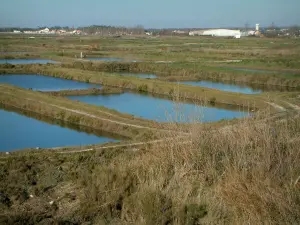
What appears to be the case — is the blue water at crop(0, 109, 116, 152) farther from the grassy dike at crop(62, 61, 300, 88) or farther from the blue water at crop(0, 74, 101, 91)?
the grassy dike at crop(62, 61, 300, 88)

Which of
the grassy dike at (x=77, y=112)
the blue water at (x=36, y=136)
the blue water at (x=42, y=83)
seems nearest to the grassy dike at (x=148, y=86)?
the blue water at (x=42, y=83)

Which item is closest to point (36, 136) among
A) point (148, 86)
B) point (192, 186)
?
point (192, 186)

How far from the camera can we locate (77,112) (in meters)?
20.8

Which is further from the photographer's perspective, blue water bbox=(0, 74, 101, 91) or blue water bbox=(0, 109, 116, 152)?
blue water bbox=(0, 74, 101, 91)

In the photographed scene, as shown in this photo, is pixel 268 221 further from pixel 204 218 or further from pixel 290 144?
pixel 290 144

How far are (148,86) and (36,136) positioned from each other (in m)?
14.2

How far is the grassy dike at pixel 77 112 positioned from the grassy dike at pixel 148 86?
278cm

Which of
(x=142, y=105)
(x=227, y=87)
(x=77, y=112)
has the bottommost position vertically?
(x=142, y=105)

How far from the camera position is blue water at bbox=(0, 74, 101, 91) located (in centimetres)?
3120

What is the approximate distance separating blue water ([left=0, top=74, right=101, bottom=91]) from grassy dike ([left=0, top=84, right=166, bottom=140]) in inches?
169

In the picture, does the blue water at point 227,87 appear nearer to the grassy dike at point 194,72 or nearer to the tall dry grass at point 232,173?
the grassy dike at point 194,72

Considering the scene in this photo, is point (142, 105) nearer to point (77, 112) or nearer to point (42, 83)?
point (77, 112)

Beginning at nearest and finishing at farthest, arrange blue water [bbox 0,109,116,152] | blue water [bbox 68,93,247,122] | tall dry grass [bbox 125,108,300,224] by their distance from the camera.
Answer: tall dry grass [bbox 125,108,300,224], blue water [bbox 0,109,116,152], blue water [bbox 68,93,247,122]

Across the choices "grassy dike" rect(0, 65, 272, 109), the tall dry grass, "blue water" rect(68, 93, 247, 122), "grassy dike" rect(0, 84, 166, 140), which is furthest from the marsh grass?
"blue water" rect(68, 93, 247, 122)
